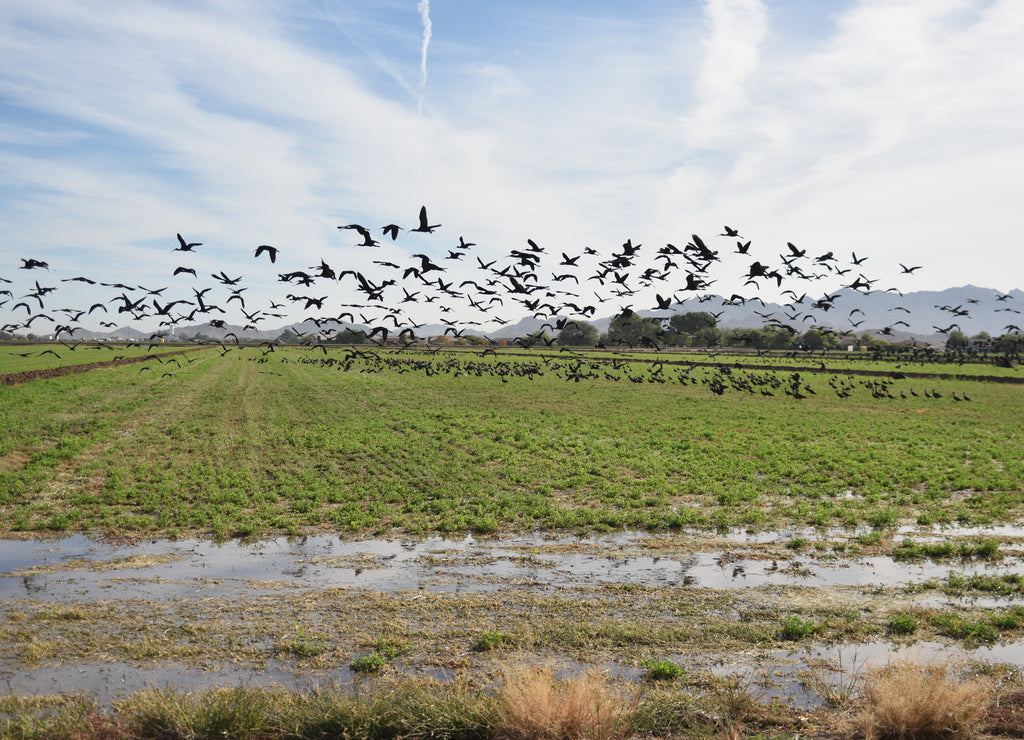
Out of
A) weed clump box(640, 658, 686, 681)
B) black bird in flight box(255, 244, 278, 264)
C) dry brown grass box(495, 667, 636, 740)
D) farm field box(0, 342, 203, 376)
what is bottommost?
weed clump box(640, 658, 686, 681)

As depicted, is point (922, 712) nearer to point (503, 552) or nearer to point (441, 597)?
point (441, 597)

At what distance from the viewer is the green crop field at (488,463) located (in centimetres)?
1648

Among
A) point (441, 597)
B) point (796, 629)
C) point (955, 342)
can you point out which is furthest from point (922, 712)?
point (955, 342)

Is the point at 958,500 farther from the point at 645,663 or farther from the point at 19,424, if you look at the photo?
the point at 19,424

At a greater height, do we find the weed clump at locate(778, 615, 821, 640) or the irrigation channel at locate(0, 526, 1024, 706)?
the weed clump at locate(778, 615, 821, 640)

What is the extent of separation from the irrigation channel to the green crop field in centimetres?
145

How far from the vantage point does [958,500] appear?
1836 centimetres

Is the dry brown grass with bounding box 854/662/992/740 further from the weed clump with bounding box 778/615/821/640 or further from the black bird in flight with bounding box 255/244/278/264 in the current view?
the black bird in flight with bounding box 255/244/278/264

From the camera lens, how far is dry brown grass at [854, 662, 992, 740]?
683 centimetres

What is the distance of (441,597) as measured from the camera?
11.2 m

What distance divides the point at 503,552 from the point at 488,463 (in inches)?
351

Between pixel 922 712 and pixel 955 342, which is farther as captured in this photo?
pixel 955 342

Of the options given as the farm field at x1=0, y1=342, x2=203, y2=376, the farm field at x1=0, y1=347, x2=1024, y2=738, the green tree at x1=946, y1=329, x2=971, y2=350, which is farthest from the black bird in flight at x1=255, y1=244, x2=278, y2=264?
the green tree at x1=946, y1=329, x2=971, y2=350

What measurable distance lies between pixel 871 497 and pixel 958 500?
257cm
